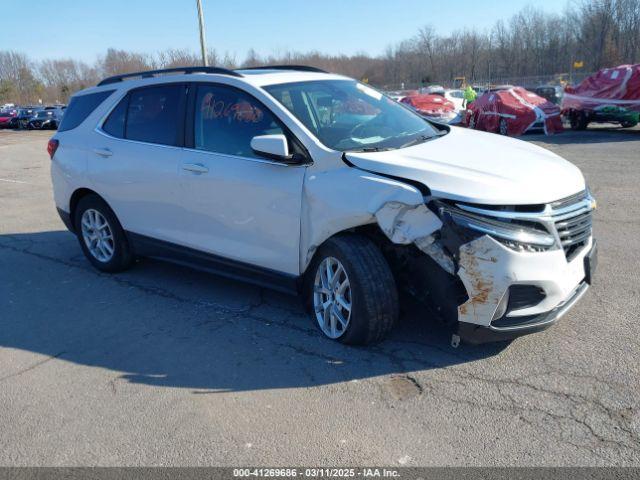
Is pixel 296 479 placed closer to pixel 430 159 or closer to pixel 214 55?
pixel 430 159

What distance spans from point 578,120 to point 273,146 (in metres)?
19.3

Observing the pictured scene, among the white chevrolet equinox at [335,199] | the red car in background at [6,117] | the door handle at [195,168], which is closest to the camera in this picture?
the white chevrolet equinox at [335,199]

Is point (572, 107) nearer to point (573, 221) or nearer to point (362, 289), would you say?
point (573, 221)

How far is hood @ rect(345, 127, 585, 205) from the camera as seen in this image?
11.1 ft

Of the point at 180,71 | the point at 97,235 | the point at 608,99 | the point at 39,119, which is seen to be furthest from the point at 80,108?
the point at 39,119

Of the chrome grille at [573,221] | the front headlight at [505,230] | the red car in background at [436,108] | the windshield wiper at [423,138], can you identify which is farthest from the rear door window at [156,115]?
the red car in background at [436,108]

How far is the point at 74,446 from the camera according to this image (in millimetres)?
3109

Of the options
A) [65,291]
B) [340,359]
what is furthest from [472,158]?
[65,291]

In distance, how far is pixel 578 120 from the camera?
2031 cm

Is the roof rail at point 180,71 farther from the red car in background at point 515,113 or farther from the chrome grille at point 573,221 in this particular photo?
the red car in background at point 515,113

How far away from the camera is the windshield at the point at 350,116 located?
13.7 ft

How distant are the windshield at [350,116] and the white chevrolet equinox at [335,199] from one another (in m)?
0.02

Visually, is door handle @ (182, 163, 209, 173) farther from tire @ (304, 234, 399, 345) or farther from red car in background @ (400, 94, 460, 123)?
red car in background @ (400, 94, 460, 123)

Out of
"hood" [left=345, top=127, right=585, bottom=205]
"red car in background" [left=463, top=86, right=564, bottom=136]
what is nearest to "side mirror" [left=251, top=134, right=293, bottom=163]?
"hood" [left=345, top=127, right=585, bottom=205]
